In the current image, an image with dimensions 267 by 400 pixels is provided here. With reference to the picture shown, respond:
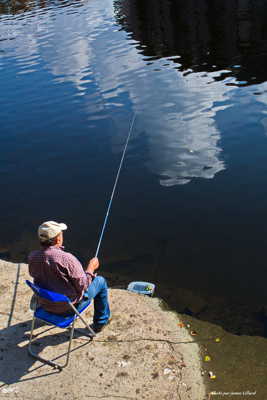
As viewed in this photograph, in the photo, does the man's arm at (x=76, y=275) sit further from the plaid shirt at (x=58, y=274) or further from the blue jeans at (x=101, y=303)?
the blue jeans at (x=101, y=303)

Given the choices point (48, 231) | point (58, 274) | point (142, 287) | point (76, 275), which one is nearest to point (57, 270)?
point (58, 274)

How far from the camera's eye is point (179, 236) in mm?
8320

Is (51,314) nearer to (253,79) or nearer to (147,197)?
(147,197)

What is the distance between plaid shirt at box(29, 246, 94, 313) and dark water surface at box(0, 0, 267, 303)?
2.49 m

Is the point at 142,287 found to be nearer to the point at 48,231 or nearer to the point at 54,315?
the point at 54,315

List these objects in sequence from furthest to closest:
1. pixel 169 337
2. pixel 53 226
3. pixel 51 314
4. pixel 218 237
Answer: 1. pixel 218 237
2. pixel 169 337
3. pixel 51 314
4. pixel 53 226

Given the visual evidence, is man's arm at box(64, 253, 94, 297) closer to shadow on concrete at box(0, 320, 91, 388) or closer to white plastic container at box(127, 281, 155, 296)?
shadow on concrete at box(0, 320, 91, 388)

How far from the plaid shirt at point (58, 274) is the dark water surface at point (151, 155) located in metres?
2.49

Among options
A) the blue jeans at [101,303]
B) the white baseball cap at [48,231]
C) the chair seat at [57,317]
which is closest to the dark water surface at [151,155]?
the blue jeans at [101,303]

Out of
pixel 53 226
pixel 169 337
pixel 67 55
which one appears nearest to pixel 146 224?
pixel 169 337

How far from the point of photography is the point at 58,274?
4.98m

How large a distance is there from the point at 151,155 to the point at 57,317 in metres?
6.86

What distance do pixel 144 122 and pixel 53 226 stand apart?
9.04 m

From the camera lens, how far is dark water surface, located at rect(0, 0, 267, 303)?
7980mm
